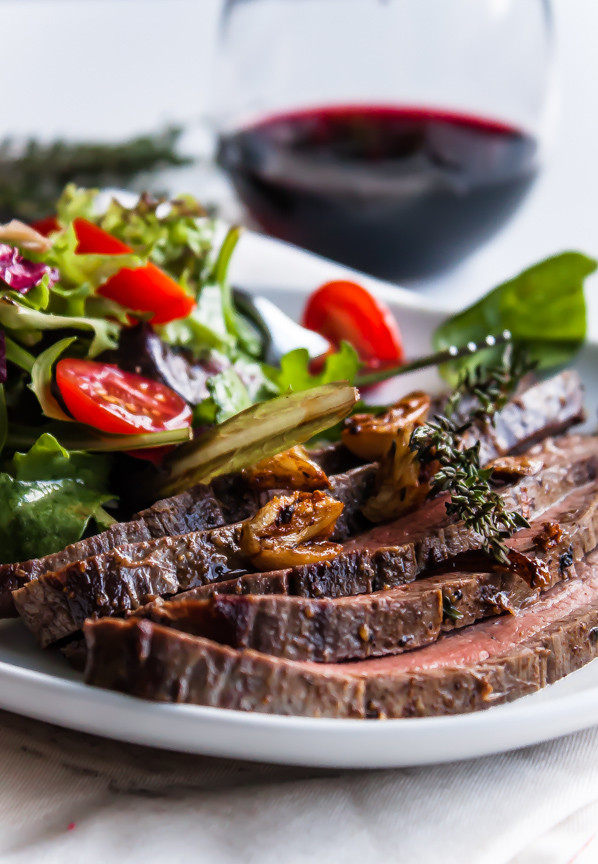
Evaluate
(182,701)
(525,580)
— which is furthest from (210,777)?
(525,580)

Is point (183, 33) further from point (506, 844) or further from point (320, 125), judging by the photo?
point (506, 844)

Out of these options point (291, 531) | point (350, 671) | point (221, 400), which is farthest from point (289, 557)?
point (221, 400)

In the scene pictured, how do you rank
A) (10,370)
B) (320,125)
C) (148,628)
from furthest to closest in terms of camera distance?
(320,125) < (10,370) < (148,628)

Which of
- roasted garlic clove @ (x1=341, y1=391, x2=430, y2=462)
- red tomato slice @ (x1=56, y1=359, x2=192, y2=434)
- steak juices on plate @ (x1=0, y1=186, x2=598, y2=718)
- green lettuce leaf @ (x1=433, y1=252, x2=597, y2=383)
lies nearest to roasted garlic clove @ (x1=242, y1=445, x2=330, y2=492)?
steak juices on plate @ (x1=0, y1=186, x2=598, y2=718)

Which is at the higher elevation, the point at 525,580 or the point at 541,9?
the point at 541,9

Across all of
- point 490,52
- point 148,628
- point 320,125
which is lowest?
point 148,628

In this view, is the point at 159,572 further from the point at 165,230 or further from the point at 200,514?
the point at 165,230

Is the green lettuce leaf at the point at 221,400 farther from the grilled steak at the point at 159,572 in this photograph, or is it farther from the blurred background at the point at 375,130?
the blurred background at the point at 375,130
